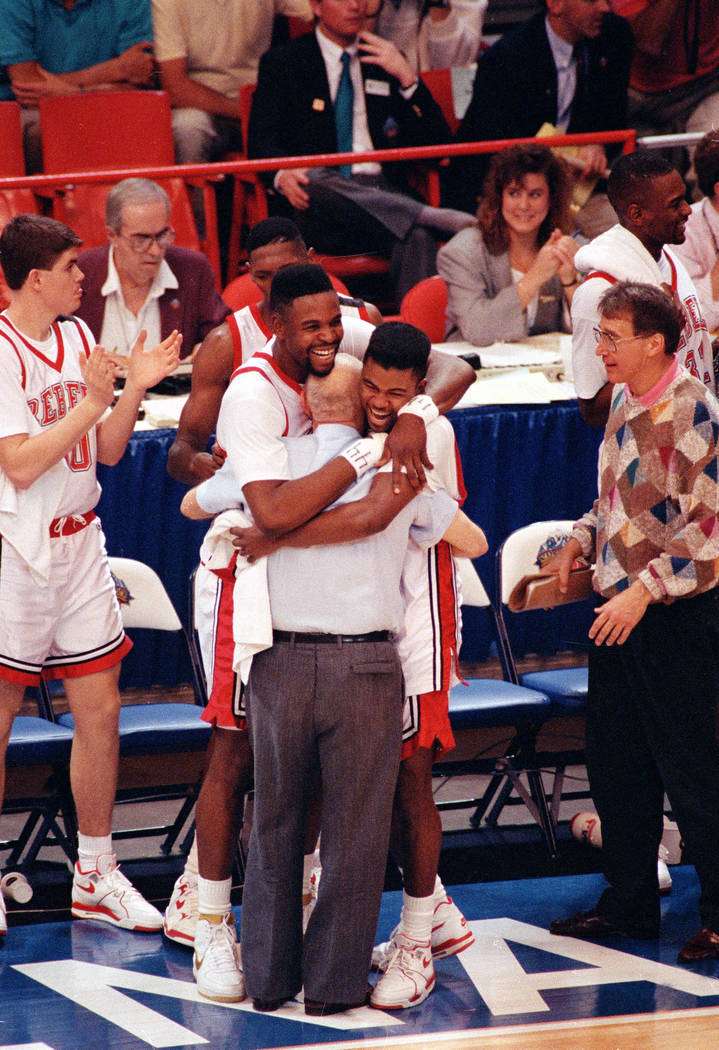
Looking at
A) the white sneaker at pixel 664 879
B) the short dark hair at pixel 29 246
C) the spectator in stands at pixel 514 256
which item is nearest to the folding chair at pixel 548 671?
the white sneaker at pixel 664 879

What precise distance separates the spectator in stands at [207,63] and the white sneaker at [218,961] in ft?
14.9

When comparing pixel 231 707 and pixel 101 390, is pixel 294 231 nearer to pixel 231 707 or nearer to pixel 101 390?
pixel 101 390

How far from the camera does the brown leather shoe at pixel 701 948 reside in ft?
10.9

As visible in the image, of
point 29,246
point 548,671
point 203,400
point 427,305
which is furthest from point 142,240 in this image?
point 548,671

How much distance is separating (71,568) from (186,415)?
0.49 meters

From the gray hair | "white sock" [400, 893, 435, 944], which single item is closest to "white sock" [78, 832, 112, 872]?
"white sock" [400, 893, 435, 944]

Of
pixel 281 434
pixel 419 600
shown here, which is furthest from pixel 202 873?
pixel 281 434

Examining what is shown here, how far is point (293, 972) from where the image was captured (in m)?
3.05

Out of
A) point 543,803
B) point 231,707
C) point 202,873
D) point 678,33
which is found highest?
point 678,33

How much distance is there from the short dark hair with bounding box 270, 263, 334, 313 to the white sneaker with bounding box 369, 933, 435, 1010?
1.46 meters

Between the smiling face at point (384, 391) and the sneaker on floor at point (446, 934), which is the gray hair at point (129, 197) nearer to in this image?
the smiling face at point (384, 391)

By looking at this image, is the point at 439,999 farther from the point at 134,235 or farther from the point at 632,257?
the point at 134,235

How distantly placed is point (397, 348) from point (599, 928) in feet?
5.29

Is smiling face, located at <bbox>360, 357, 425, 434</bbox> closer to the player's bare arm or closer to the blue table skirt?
the player's bare arm
